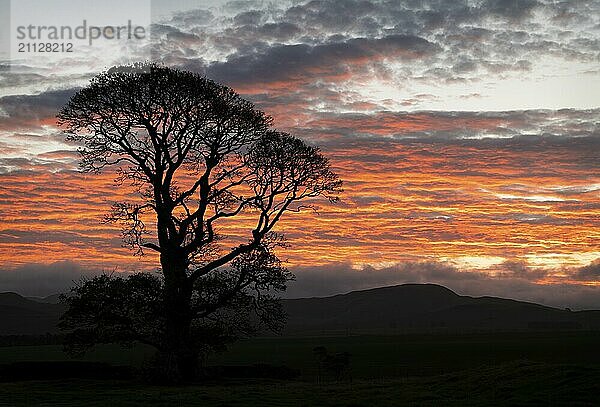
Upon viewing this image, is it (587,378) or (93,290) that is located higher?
(93,290)

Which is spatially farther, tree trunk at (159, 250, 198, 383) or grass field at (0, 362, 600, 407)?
tree trunk at (159, 250, 198, 383)

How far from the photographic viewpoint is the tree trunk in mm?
43594

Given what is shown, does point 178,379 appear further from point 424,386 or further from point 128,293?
point 424,386

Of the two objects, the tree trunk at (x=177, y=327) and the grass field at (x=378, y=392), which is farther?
the tree trunk at (x=177, y=327)

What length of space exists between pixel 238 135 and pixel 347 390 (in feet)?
60.1

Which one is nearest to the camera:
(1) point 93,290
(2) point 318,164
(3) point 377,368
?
(1) point 93,290

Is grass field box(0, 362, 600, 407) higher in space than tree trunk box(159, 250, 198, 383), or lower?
lower

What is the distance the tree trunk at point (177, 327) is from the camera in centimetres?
4359

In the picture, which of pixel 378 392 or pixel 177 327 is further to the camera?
pixel 177 327

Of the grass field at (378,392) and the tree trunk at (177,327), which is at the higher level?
the tree trunk at (177,327)

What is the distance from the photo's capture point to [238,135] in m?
47.4

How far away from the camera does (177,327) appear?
44500mm

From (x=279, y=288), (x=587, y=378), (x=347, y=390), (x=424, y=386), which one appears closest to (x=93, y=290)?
(x=279, y=288)

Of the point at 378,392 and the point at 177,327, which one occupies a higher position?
the point at 177,327
